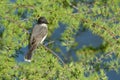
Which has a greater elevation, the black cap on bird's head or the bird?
the black cap on bird's head

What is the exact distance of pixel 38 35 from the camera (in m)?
3.06

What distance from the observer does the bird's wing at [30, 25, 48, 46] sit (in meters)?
2.78

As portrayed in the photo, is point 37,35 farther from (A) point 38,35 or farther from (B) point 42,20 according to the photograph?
(B) point 42,20

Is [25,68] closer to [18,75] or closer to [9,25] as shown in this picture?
[18,75]

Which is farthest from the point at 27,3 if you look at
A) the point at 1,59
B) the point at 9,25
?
the point at 1,59

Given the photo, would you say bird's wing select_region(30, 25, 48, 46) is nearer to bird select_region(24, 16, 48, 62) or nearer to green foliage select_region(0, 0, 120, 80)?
bird select_region(24, 16, 48, 62)

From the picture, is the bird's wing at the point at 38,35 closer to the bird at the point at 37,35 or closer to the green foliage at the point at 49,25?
the bird at the point at 37,35

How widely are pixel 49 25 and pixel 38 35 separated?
151mm

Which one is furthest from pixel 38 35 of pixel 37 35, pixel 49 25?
pixel 49 25

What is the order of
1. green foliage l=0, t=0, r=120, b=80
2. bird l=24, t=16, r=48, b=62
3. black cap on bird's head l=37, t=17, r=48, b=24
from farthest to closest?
black cap on bird's head l=37, t=17, r=48, b=24 < bird l=24, t=16, r=48, b=62 < green foliage l=0, t=0, r=120, b=80

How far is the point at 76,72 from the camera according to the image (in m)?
2.32

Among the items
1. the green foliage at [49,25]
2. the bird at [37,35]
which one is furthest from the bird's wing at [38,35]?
the green foliage at [49,25]

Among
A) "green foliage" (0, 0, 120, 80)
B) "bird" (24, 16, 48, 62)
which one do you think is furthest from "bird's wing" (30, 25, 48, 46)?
"green foliage" (0, 0, 120, 80)

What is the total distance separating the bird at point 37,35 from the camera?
2701 millimetres
